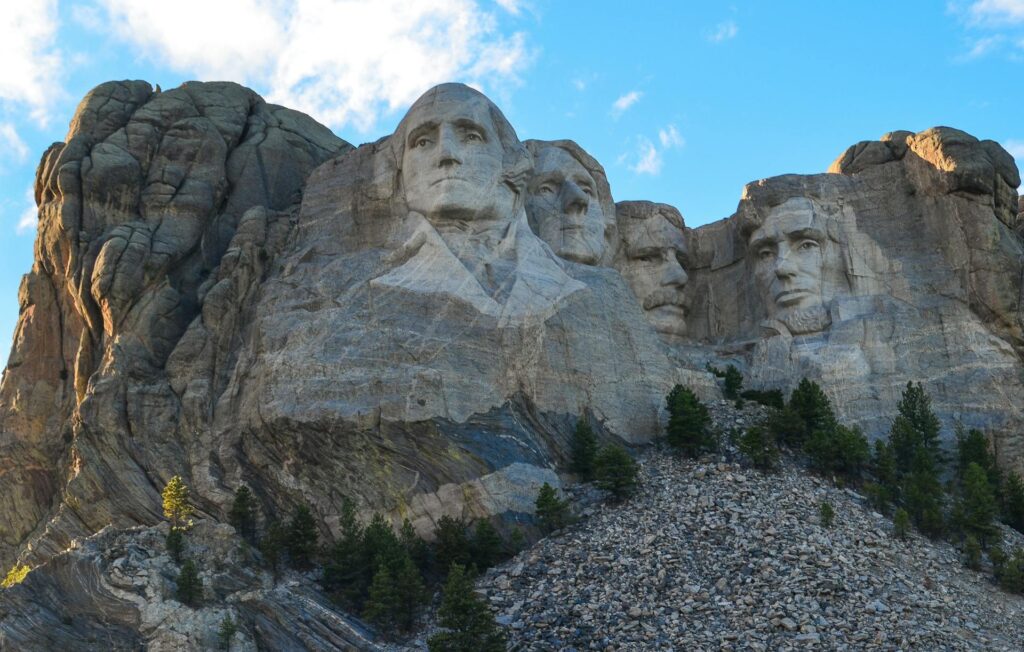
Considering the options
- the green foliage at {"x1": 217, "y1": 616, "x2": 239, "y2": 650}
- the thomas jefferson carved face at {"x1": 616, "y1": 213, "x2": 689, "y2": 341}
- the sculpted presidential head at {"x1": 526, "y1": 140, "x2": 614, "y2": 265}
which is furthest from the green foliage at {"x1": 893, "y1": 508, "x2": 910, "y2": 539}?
the green foliage at {"x1": 217, "y1": 616, "x2": 239, "y2": 650}

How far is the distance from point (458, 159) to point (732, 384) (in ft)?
27.4

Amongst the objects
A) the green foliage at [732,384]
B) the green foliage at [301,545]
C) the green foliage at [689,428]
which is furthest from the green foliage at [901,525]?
the green foliage at [301,545]

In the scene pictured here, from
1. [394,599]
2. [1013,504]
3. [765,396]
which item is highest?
[765,396]

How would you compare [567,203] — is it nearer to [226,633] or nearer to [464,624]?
[464,624]

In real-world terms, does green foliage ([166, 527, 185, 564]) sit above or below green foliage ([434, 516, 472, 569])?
above

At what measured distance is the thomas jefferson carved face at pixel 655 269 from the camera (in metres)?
50.4

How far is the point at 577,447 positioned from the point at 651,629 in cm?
706

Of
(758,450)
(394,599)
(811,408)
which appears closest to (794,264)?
(811,408)

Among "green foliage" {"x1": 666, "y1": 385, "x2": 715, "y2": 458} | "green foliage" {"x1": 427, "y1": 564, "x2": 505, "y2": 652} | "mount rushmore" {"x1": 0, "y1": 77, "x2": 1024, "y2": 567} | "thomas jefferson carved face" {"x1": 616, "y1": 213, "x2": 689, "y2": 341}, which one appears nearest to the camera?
"green foliage" {"x1": 427, "y1": 564, "x2": 505, "y2": 652}

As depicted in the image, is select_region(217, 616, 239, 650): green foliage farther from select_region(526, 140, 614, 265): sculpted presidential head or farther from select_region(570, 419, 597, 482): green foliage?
select_region(526, 140, 614, 265): sculpted presidential head

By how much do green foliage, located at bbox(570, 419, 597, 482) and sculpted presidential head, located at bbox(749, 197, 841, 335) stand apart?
27.6ft

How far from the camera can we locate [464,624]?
3456cm

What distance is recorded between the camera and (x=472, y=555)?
38.5 metres

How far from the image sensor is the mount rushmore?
41.2 metres
